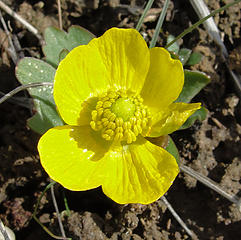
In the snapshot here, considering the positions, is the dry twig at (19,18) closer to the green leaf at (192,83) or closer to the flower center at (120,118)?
the flower center at (120,118)

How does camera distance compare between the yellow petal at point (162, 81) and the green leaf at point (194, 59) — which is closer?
→ the yellow petal at point (162, 81)

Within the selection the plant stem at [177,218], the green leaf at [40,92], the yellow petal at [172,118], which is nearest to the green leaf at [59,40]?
the green leaf at [40,92]

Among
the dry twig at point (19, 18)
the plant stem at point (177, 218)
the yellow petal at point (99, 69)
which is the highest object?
the dry twig at point (19, 18)

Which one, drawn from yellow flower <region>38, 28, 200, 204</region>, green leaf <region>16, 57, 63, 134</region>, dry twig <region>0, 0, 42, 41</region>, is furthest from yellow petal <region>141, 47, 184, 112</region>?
dry twig <region>0, 0, 42, 41</region>

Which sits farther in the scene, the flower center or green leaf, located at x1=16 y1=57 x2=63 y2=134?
green leaf, located at x1=16 y1=57 x2=63 y2=134

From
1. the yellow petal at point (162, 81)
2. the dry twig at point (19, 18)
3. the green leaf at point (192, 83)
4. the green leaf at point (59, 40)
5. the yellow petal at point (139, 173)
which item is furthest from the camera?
the dry twig at point (19, 18)

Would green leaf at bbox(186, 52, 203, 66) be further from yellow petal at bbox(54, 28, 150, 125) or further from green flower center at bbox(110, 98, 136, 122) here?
green flower center at bbox(110, 98, 136, 122)

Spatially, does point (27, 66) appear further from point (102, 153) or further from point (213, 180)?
point (213, 180)

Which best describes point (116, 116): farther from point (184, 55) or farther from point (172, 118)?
point (184, 55)
